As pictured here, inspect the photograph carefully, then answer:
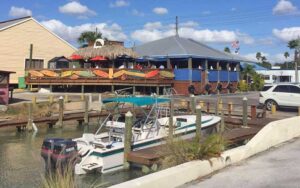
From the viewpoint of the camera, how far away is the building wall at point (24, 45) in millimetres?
47844

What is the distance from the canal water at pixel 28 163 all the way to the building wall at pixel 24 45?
24370mm

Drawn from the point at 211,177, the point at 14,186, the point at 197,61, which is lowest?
the point at 14,186

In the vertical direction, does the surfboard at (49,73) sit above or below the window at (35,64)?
below

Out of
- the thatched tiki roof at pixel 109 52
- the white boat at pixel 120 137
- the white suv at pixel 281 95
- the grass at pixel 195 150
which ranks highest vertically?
the thatched tiki roof at pixel 109 52

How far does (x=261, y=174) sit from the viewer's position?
397 inches

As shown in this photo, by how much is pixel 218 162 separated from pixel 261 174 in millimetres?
1022

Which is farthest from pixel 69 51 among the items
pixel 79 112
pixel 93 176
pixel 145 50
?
pixel 93 176

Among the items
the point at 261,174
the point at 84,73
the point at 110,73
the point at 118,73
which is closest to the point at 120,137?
the point at 261,174

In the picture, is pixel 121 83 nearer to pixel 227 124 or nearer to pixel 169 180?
pixel 227 124

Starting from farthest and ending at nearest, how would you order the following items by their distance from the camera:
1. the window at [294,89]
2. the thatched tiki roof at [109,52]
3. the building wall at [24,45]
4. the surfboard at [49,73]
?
1. the building wall at [24,45]
2. the surfboard at [49,73]
3. the thatched tiki roof at [109,52]
4. the window at [294,89]

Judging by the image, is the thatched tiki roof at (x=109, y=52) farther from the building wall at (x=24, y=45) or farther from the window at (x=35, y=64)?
the building wall at (x=24, y=45)

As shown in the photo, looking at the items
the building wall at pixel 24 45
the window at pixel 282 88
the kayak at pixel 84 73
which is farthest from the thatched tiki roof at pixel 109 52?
the window at pixel 282 88

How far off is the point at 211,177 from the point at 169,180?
1.51 m

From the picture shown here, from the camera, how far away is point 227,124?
2486 cm
